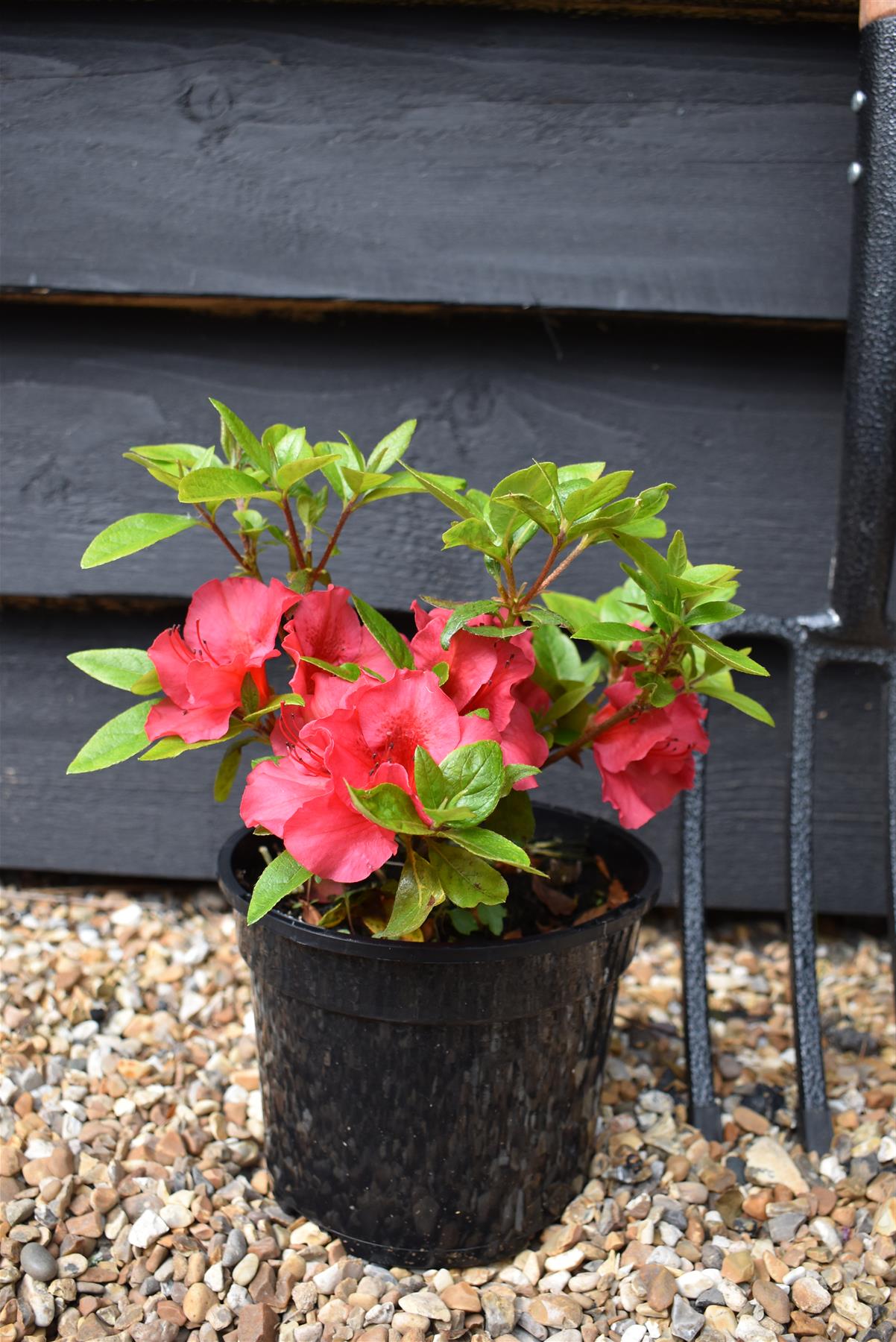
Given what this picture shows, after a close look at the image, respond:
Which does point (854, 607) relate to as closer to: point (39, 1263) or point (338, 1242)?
point (338, 1242)

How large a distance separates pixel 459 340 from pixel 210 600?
619mm

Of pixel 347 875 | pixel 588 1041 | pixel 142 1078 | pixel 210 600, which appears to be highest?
pixel 210 600

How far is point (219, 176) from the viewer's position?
1.21 m

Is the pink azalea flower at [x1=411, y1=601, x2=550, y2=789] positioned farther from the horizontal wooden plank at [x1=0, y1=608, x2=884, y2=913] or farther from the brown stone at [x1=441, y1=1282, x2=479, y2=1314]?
the horizontal wooden plank at [x1=0, y1=608, x2=884, y2=913]

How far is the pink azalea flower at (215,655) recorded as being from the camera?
2.47 feet

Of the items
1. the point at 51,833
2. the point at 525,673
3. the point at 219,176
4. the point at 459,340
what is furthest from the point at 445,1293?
the point at 219,176

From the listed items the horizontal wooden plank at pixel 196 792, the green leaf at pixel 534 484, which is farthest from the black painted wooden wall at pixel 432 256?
the green leaf at pixel 534 484

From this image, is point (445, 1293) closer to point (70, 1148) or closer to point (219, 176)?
point (70, 1148)

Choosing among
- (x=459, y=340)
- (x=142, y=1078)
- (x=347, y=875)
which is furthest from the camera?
(x=459, y=340)

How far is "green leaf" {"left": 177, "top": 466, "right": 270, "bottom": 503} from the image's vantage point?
71 centimetres

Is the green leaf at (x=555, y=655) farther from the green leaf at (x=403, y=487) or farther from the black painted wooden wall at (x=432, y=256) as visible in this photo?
the black painted wooden wall at (x=432, y=256)

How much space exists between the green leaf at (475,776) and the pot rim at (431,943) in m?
0.15

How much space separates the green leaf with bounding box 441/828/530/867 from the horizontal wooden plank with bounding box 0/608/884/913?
0.70m

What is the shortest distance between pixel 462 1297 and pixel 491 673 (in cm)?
51
